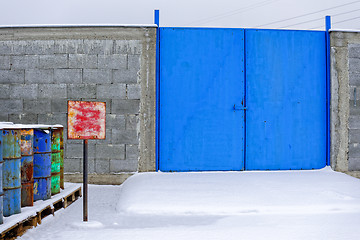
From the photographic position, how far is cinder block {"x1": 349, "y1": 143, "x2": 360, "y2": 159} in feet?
24.1

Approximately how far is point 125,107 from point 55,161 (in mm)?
2070

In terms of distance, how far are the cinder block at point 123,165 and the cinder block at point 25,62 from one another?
105 inches

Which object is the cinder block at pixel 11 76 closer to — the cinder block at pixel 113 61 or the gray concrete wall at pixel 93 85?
the gray concrete wall at pixel 93 85

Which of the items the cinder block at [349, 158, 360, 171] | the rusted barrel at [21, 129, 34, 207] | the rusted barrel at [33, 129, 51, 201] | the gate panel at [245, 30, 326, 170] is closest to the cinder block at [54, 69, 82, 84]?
the rusted barrel at [33, 129, 51, 201]

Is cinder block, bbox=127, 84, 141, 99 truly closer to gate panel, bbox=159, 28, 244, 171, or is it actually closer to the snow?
gate panel, bbox=159, 28, 244, 171

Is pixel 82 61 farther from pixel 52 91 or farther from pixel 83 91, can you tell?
pixel 52 91

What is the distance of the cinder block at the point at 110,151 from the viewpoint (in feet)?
23.3

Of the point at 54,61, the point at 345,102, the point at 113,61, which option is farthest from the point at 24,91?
the point at 345,102

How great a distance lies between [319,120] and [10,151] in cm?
602

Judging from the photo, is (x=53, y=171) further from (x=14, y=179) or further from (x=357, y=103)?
(x=357, y=103)

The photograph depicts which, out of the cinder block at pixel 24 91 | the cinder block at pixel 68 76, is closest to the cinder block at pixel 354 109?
the cinder block at pixel 68 76

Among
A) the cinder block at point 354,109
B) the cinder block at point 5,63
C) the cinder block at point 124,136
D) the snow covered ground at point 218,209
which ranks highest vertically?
the cinder block at point 5,63

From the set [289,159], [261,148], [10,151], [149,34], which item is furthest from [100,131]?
[289,159]

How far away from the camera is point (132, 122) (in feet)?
23.3
